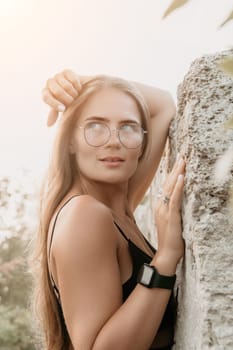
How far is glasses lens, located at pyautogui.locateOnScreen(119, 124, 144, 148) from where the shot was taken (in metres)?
2.09

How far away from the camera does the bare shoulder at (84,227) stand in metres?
1.85

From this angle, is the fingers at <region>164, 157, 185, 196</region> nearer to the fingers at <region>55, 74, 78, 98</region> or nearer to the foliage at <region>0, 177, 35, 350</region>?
the fingers at <region>55, 74, 78, 98</region>

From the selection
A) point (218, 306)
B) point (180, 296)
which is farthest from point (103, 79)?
point (218, 306)

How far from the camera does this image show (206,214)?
5.28ft

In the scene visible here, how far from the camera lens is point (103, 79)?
225cm

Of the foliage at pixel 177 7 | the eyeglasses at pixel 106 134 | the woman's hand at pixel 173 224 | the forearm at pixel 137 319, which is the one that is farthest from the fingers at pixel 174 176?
the foliage at pixel 177 7

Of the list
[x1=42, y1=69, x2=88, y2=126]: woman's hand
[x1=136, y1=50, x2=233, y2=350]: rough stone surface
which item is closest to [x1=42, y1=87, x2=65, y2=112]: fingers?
[x1=42, y1=69, x2=88, y2=126]: woman's hand

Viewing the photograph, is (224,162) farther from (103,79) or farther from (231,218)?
(103,79)

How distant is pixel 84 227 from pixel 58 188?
38 cm

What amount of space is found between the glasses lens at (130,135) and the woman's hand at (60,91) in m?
0.22

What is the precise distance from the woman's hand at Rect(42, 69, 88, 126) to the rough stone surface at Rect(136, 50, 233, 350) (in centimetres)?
51

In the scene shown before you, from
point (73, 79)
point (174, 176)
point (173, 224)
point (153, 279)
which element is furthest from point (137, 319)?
point (73, 79)

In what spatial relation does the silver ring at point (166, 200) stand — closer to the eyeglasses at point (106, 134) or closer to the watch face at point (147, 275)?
the watch face at point (147, 275)

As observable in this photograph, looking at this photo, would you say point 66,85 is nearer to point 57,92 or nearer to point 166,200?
point 57,92
